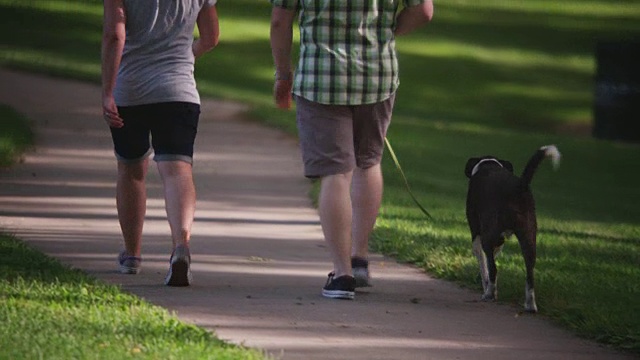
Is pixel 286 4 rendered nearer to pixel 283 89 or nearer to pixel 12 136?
pixel 283 89

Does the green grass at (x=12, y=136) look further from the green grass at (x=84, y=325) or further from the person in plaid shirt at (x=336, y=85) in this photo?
the person in plaid shirt at (x=336, y=85)

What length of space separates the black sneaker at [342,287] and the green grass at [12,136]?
677 cm

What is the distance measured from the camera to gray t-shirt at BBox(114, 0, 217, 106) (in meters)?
8.27

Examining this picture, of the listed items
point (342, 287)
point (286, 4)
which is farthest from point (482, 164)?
point (286, 4)

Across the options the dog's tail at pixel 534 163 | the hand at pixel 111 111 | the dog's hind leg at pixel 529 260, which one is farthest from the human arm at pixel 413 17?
the hand at pixel 111 111

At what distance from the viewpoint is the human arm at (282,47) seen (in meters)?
7.84

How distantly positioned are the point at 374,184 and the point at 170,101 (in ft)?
3.63

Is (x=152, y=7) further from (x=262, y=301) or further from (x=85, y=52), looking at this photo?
(x=85, y=52)

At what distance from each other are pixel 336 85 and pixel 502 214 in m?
0.99

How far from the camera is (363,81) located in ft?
25.8

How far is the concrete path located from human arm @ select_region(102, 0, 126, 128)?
879mm

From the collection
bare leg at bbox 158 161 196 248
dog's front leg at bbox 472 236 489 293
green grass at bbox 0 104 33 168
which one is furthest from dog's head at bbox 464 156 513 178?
green grass at bbox 0 104 33 168

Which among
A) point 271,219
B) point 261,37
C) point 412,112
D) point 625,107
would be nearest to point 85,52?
point 261,37

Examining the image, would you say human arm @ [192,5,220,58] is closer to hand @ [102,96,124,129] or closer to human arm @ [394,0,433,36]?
hand @ [102,96,124,129]
